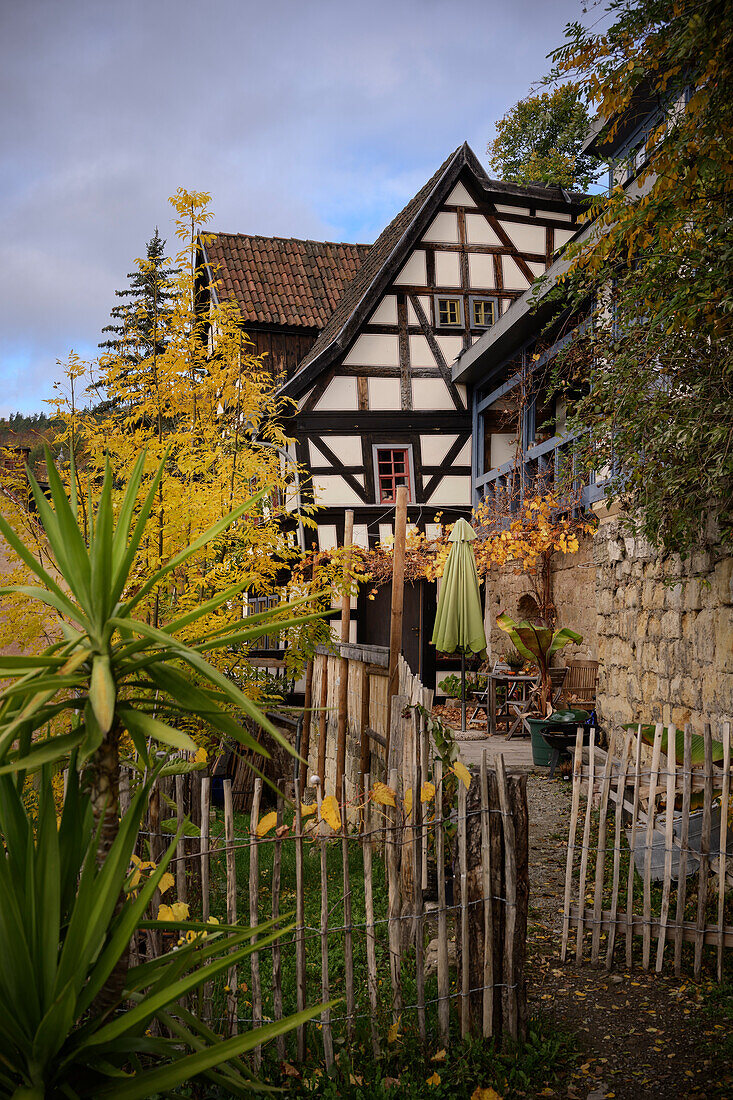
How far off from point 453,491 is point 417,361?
89.8 inches

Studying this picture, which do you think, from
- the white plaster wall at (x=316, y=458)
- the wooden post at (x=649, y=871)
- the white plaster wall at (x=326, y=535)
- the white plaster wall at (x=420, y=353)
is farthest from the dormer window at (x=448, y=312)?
the wooden post at (x=649, y=871)

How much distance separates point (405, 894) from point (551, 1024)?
106 cm

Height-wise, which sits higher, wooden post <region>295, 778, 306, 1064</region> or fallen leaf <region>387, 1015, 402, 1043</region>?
wooden post <region>295, 778, 306, 1064</region>

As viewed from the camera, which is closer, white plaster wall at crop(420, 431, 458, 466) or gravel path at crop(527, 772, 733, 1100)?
gravel path at crop(527, 772, 733, 1100)

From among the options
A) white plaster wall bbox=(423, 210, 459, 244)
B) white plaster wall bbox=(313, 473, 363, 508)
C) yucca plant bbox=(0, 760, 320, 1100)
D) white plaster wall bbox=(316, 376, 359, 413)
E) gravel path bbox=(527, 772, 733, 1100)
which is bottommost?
gravel path bbox=(527, 772, 733, 1100)

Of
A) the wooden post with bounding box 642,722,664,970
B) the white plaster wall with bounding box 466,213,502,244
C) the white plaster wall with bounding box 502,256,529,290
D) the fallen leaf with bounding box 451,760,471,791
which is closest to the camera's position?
the fallen leaf with bounding box 451,760,471,791

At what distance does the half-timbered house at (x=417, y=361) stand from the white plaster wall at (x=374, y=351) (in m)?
0.02

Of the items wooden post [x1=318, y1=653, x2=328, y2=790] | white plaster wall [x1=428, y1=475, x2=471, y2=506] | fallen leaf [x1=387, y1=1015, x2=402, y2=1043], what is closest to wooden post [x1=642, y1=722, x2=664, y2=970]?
fallen leaf [x1=387, y1=1015, x2=402, y2=1043]

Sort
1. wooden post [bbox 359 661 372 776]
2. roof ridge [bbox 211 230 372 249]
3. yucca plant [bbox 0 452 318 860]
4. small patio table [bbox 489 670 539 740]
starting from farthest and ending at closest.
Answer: roof ridge [bbox 211 230 372 249]
small patio table [bbox 489 670 539 740]
wooden post [bbox 359 661 372 776]
yucca plant [bbox 0 452 318 860]

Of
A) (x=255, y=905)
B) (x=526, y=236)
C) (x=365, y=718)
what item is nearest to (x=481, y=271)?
(x=526, y=236)

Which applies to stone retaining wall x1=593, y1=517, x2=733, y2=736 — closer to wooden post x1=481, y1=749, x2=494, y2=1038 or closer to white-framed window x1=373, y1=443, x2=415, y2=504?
wooden post x1=481, y1=749, x2=494, y2=1038

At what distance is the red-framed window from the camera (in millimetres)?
13648

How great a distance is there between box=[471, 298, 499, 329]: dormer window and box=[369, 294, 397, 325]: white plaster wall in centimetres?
140

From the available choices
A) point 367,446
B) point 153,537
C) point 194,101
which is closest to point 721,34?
point 153,537
